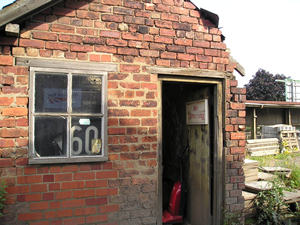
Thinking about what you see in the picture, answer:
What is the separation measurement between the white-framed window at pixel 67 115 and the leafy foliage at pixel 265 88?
3905cm

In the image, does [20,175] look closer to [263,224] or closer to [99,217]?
[99,217]

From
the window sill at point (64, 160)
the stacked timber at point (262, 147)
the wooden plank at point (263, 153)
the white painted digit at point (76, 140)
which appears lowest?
the wooden plank at point (263, 153)

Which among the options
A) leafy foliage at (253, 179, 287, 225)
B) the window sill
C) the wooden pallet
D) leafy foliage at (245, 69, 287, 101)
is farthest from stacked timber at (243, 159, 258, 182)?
leafy foliage at (245, 69, 287, 101)

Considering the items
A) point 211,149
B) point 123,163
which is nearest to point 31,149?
point 123,163

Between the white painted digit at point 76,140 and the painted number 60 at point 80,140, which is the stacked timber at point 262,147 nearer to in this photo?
the painted number 60 at point 80,140

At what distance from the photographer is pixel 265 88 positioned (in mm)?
38562

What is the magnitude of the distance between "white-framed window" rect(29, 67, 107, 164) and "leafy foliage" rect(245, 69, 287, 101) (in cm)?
3905

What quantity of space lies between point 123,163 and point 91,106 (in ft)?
2.80

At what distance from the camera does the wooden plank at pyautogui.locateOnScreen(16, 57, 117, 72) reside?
119 inches

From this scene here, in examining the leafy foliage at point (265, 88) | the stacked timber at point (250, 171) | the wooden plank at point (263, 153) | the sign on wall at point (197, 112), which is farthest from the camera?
the leafy foliage at point (265, 88)

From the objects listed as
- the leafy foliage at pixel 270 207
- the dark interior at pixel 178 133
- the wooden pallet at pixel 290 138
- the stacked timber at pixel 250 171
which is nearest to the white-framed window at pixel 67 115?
the dark interior at pixel 178 133

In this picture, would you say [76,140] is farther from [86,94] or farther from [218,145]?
[218,145]

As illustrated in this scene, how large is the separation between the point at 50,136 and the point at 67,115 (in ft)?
1.06

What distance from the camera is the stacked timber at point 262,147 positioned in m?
11.6
